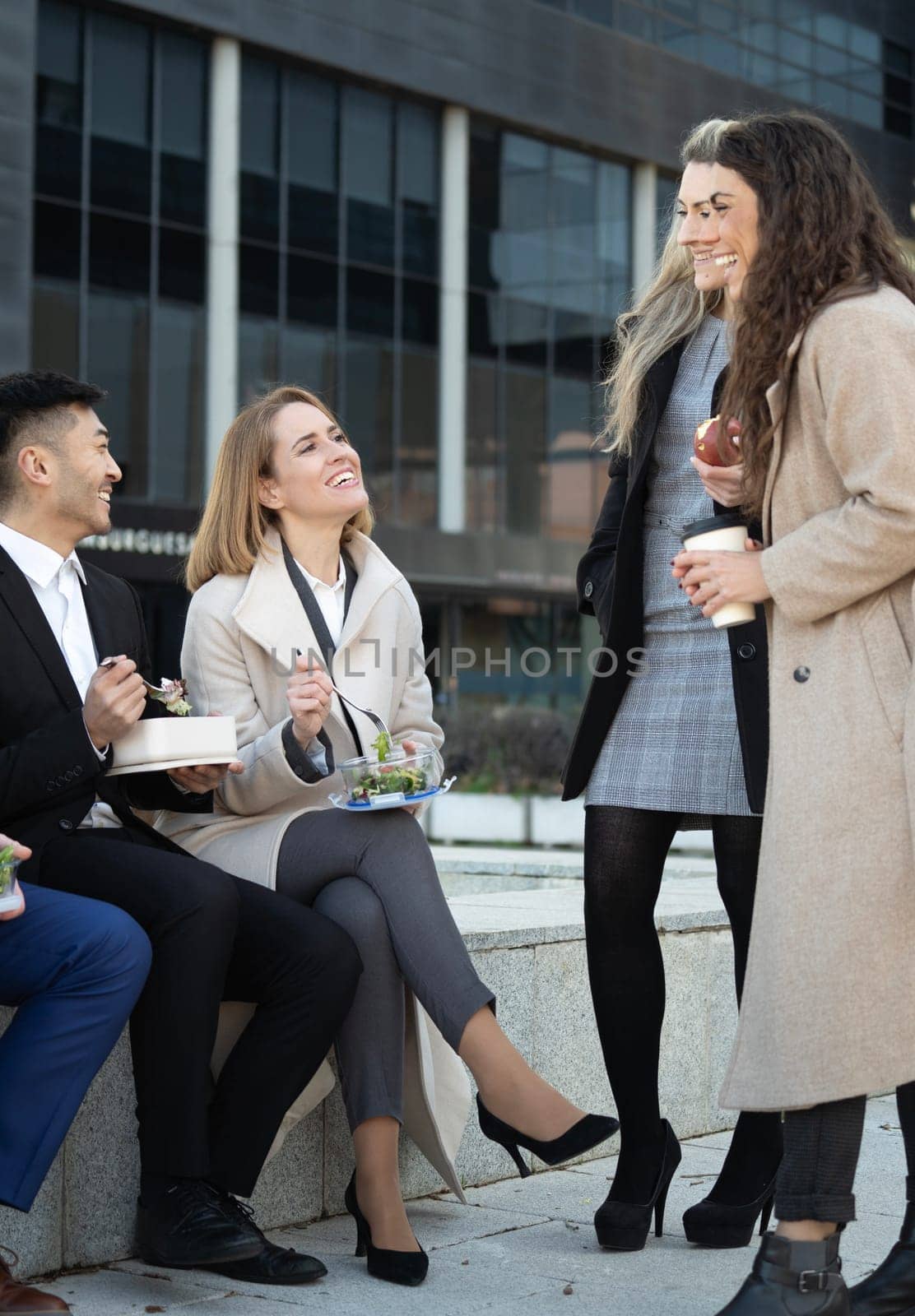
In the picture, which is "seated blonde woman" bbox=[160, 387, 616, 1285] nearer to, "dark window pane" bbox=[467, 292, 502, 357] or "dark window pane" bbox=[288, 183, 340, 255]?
"dark window pane" bbox=[288, 183, 340, 255]

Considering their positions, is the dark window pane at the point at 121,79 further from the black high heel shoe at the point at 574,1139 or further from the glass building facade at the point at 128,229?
the black high heel shoe at the point at 574,1139

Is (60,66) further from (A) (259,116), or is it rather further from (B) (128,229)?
(A) (259,116)

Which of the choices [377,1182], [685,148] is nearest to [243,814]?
[377,1182]

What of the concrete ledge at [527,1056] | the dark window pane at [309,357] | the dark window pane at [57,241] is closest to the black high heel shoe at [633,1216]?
the concrete ledge at [527,1056]

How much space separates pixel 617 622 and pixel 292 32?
895 inches

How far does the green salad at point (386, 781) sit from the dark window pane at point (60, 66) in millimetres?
20683

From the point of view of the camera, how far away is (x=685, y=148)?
3.66m

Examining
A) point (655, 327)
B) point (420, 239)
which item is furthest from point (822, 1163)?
point (420, 239)

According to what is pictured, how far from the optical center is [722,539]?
10.4 feet

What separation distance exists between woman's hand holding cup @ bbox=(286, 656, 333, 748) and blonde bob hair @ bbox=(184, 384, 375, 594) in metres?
0.50

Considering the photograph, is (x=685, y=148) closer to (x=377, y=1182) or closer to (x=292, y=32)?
(x=377, y=1182)

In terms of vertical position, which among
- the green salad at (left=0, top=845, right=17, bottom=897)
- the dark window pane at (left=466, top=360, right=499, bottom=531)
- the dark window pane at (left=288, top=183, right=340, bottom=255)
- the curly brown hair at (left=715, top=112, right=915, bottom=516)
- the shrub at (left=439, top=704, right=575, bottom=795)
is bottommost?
the shrub at (left=439, top=704, right=575, bottom=795)

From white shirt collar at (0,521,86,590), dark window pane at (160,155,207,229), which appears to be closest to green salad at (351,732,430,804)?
white shirt collar at (0,521,86,590)

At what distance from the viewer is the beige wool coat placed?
9.36 feet
